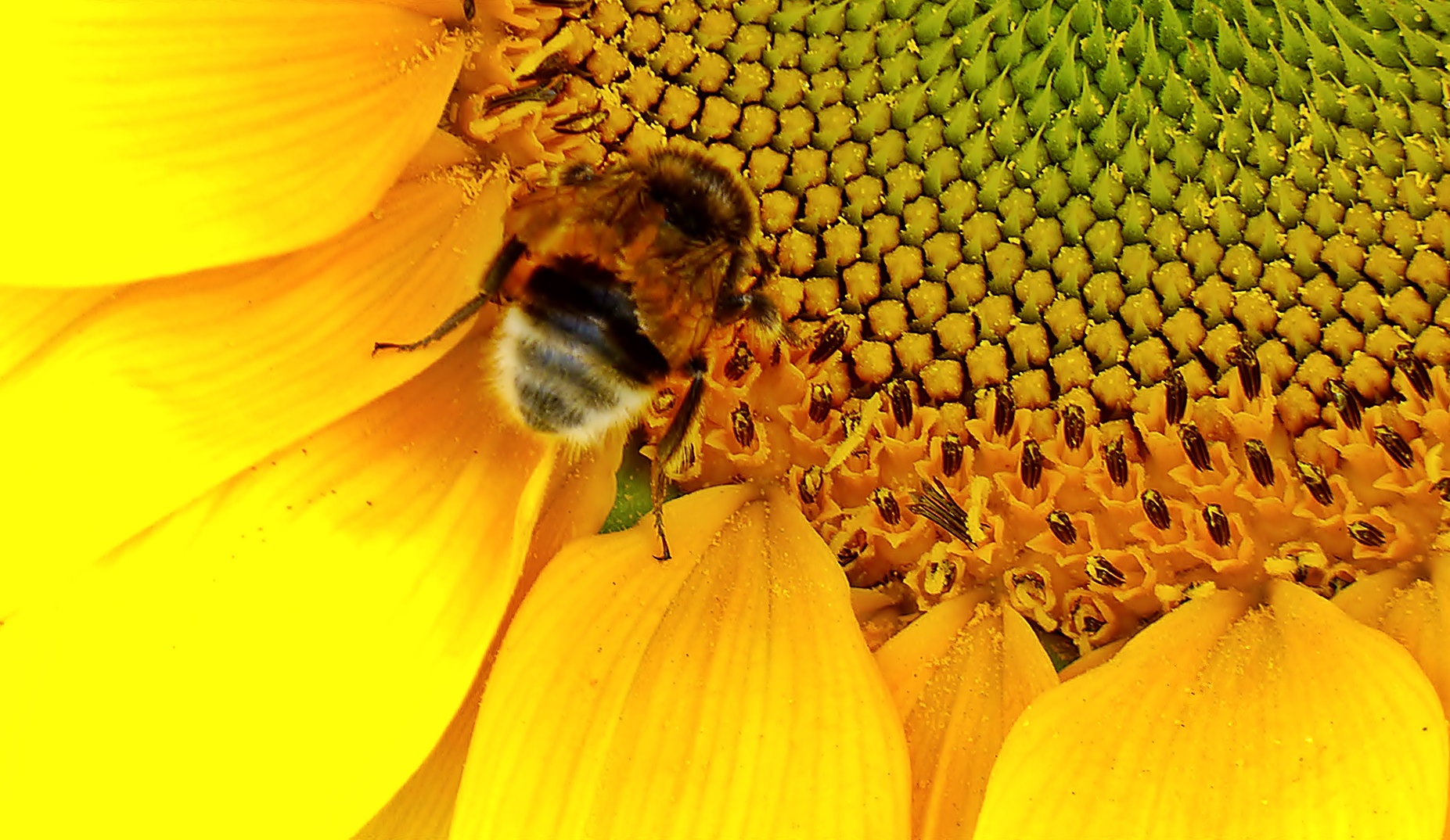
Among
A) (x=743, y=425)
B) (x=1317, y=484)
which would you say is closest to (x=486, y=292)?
(x=743, y=425)

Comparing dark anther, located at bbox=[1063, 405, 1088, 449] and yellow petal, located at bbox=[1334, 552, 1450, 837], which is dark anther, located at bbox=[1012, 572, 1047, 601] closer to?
dark anther, located at bbox=[1063, 405, 1088, 449]

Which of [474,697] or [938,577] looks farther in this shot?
[938,577]

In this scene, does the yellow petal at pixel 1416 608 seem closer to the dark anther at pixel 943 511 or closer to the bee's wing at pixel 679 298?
the dark anther at pixel 943 511

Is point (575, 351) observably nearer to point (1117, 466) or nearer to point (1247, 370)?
point (1117, 466)

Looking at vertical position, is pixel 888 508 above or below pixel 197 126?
below

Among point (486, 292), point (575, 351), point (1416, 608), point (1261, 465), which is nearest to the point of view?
point (575, 351)

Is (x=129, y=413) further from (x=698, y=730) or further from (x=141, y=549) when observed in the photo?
(x=698, y=730)
